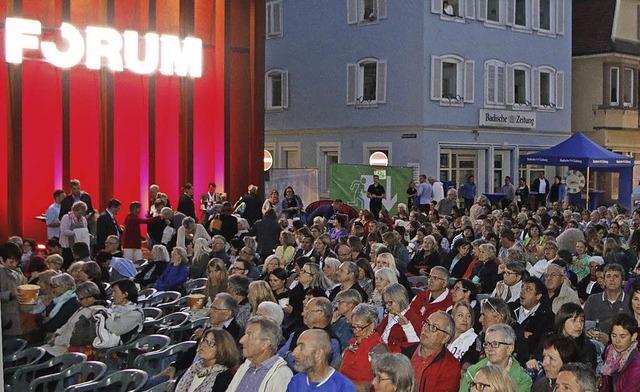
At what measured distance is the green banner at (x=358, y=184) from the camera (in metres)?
25.3

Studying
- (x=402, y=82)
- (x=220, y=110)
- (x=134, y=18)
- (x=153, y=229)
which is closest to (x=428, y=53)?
(x=402, y=82)

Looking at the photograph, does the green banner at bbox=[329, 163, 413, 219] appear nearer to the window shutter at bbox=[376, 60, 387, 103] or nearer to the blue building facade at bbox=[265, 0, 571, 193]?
the blue building facade at bbox=[265, 0, 571, 193]

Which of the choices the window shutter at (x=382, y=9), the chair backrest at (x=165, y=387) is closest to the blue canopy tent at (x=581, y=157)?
the window shutter at (x=382, y=9)

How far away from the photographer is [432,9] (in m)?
30.9

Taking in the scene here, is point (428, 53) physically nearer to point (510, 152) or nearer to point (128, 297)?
point (510, 152)

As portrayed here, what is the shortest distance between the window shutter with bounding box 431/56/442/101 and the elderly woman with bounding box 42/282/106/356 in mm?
22457

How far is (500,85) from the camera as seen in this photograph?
3362cm

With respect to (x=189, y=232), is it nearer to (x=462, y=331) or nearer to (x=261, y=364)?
(x=462, y=331)

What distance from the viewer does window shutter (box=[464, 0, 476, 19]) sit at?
32156mm

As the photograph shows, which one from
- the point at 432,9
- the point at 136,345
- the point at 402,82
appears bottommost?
the point at 136,345

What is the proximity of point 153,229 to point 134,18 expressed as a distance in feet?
22.8

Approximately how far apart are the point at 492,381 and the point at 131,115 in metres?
18.2

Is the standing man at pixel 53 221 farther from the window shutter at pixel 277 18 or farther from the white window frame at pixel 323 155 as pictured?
the window shutter at pixel 277 18

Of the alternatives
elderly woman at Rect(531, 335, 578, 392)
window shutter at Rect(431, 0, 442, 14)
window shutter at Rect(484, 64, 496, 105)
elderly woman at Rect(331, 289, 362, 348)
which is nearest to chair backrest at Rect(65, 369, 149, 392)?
elderly woman at Rect(331, 289, 362, 348)
